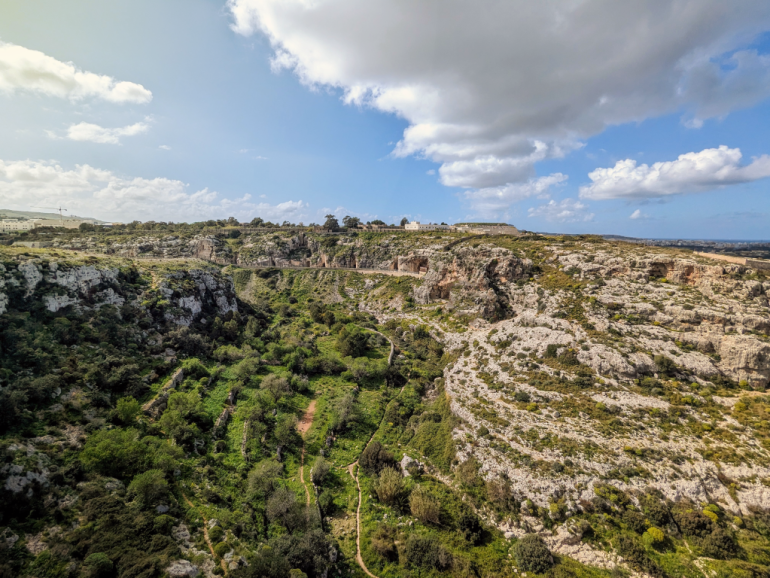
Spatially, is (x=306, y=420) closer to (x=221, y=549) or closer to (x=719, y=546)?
(x=221, y=549)

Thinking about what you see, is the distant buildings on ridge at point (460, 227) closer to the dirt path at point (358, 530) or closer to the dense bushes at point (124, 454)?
the dirt path at point (358, 530)

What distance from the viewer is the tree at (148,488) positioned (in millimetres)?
24062

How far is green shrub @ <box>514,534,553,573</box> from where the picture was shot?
24.8 m

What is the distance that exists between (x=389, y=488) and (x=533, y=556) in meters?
13.6

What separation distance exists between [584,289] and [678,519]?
34678mm

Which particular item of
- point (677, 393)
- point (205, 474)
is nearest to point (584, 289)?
point (677, 393)

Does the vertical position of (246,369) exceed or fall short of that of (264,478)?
it exceeds it

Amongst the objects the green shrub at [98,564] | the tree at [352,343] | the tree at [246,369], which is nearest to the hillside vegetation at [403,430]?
the green shrub at [98,564]

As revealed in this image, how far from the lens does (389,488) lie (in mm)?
31688

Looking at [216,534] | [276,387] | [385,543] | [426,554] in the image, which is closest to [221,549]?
[216,534]

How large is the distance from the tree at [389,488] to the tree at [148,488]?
19.5 m

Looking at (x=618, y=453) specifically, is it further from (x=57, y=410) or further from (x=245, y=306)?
(x=245, y=306)

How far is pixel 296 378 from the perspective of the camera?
171 feet

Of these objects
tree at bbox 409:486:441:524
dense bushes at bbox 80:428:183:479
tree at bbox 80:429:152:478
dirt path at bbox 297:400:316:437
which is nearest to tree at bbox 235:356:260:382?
dirt path at bbox 297:400:316:437
